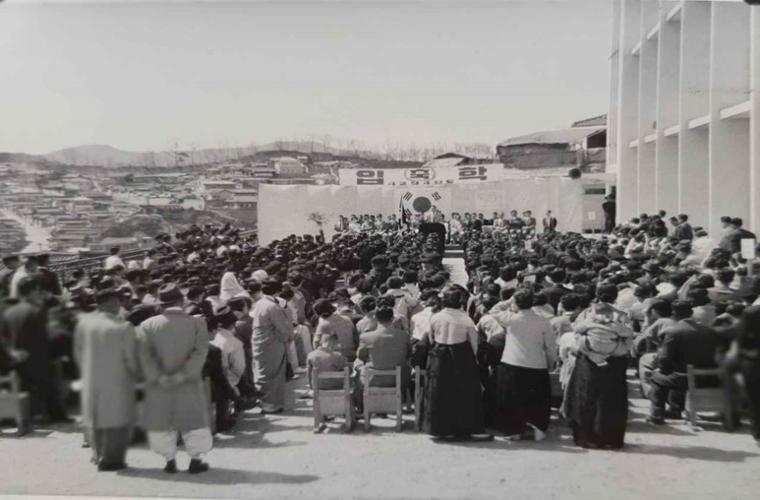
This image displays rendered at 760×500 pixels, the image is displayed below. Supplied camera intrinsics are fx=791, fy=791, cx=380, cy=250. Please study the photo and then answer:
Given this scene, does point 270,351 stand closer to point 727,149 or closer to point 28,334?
point 28,334

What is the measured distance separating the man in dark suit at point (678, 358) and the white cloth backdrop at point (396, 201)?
16771 millimetres

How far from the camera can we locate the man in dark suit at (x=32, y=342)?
533cm

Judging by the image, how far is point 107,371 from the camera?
5301mm

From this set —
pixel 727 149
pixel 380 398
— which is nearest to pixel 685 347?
pixel 380 398

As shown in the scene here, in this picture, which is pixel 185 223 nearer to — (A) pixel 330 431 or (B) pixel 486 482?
(A) pixel 330 431

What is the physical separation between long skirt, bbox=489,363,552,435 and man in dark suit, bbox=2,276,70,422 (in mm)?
3360

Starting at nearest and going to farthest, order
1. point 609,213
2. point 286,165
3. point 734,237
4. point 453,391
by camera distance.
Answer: point 453,391, point 734,237, point 286,165, point 609,213

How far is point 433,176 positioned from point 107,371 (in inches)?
761

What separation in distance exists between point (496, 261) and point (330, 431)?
5.36 metres

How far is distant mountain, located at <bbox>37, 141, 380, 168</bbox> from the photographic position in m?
5.82

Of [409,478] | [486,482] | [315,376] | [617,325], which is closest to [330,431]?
[315,376]

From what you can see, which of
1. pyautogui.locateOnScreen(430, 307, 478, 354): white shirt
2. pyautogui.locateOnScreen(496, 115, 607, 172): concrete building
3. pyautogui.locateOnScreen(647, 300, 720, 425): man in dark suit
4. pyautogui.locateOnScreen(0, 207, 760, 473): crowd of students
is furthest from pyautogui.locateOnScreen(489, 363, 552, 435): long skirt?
pyautogui.locateOnScreen(496, 115, 607, 172): concrete building

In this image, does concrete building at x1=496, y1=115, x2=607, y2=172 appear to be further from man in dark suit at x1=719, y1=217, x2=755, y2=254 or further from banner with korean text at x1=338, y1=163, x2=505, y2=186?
man in dark suit at x1=719, y1=217, x2=755, y2=254

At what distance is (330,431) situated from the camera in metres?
6.68
